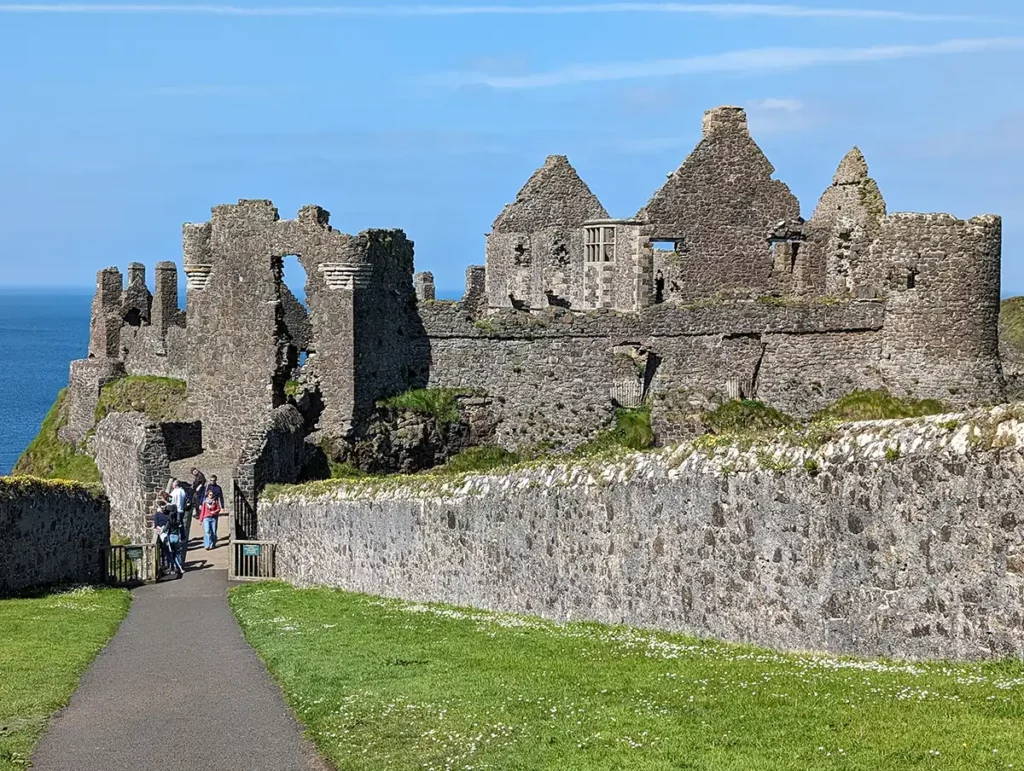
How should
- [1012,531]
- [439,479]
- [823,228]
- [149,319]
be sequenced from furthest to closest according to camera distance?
[149,319] → [823,228] → [439,479] → [1012,531]

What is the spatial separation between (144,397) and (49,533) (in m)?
21.1

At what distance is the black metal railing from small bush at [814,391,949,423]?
1259 cm

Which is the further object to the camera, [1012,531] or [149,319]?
[149,319]

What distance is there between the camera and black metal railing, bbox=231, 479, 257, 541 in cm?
3299

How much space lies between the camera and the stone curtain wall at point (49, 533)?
25281 mm

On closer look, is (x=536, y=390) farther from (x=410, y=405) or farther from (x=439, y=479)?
(x=439, y=479)

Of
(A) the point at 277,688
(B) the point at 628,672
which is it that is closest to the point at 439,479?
(A) the point at 277,688

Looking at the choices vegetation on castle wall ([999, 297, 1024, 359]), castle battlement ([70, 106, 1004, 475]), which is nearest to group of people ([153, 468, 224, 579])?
castle battlement ([70, 106, 1004, 475])

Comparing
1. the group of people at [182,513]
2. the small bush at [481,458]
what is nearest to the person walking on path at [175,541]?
the group of people at [182,513]

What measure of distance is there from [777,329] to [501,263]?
13512mm

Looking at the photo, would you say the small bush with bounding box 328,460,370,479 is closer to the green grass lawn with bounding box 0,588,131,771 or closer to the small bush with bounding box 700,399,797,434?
the small bush with bounding box 700,399,797,434

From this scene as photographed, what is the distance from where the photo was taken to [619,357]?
40.2 m

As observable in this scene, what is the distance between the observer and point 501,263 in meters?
51.8

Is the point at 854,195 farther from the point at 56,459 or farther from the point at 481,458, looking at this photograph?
the point at 56,459
